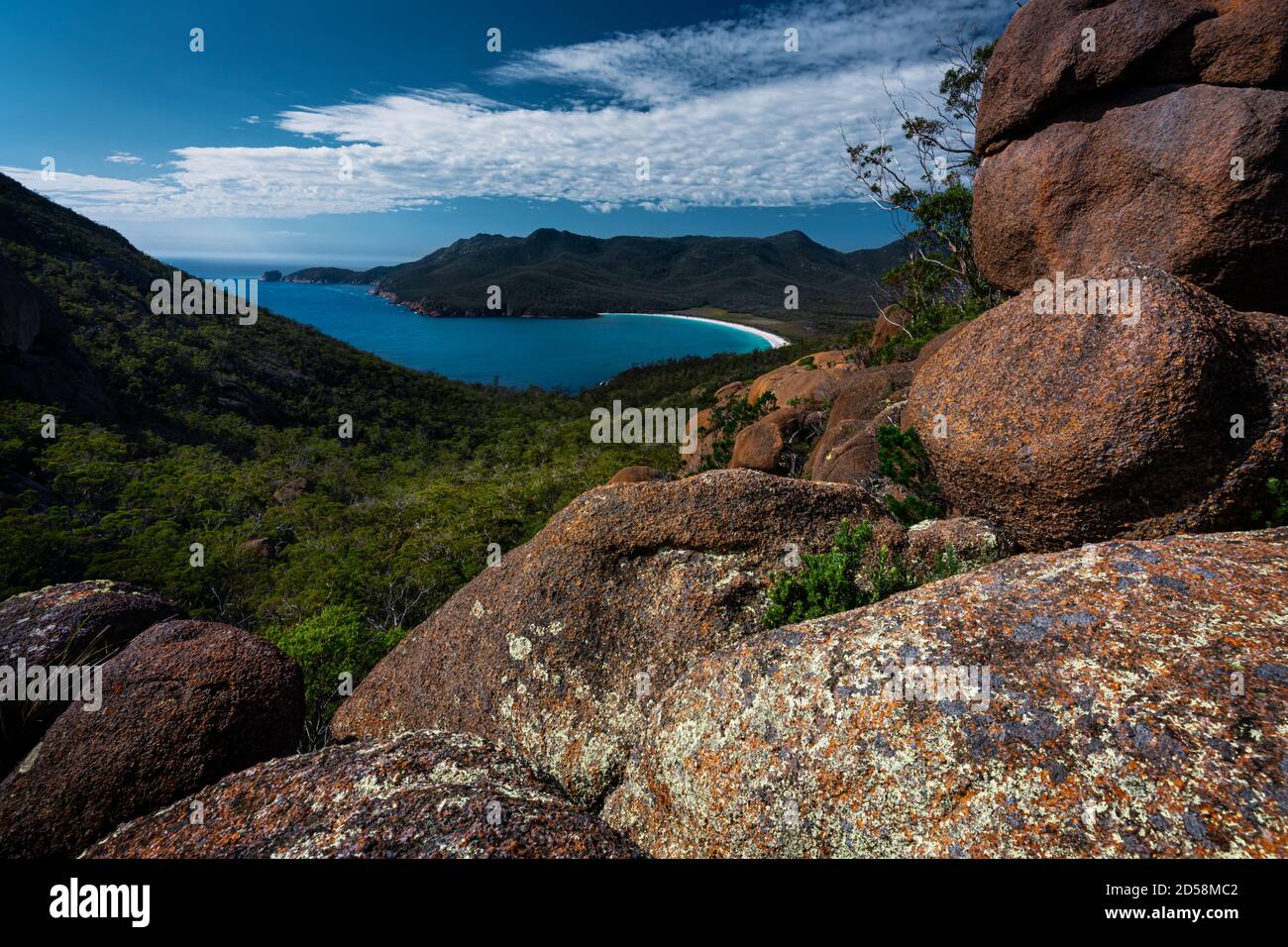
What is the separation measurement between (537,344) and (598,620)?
531 feet

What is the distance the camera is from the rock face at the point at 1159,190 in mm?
8492

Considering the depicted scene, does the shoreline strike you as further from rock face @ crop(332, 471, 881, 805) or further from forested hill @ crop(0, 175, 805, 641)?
rock face @ crop(332, 471, 881, 805)

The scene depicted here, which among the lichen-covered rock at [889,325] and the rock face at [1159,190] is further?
the lichen-covered rock at [889,325]

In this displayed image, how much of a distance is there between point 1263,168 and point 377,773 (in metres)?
13.6

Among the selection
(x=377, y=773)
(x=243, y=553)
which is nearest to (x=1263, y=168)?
(x=377, y=773)

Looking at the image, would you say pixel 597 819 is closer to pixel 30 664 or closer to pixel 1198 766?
pixel 1198 766

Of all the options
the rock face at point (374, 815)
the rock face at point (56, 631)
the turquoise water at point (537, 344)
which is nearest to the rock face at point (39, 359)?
the rock face at point (56, 631)

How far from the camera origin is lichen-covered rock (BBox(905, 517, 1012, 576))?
6.48 metres

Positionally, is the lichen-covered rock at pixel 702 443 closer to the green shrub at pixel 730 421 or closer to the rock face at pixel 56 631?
the green shrub at pixel 730 421

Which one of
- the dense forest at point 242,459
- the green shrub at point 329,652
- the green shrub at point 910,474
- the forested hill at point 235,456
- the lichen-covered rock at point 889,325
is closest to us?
the green shrub at point 910,474

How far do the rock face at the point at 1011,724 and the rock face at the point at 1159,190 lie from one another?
6.53 metres

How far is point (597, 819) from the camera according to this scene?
15.9 feet

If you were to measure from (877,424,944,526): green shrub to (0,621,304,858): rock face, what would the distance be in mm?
7978

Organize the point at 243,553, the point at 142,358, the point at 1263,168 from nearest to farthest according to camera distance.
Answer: the point at 1263,168 → the point at 243,553 → the point at 142,358
